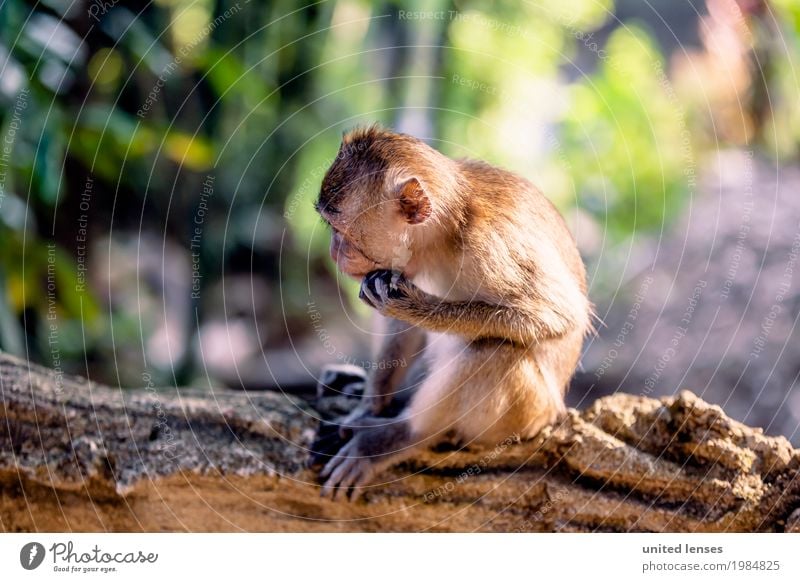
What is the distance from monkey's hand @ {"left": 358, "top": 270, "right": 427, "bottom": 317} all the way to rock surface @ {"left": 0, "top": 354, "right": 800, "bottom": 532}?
1.92 feet

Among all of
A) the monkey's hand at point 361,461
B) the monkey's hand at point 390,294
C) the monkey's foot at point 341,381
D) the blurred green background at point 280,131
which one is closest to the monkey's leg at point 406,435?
the monkey's hand at point 361,461

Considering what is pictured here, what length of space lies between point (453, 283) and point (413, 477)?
71 centimetres

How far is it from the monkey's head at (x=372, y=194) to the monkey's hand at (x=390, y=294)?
0.11 m

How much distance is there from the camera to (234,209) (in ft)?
16.8

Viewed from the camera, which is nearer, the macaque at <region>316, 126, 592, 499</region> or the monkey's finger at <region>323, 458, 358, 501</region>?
the macaque at <region>316, 126, 592, 499</region>

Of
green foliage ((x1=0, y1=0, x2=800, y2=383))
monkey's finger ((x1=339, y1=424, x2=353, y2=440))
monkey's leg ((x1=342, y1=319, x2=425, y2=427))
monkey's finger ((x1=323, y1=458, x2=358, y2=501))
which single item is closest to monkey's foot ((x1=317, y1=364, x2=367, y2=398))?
monkey's leg ((x1=342, y1=319, x2=425, y2=427))

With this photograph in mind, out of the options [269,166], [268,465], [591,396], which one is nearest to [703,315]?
[591,396]
